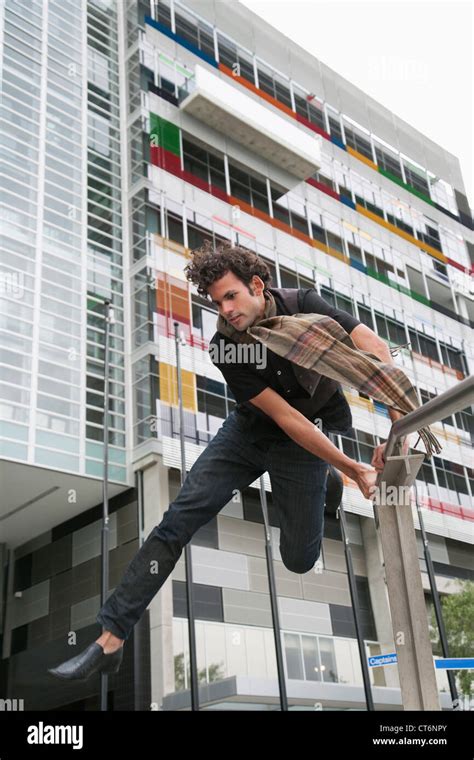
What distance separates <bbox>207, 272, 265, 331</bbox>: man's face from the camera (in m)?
4.00

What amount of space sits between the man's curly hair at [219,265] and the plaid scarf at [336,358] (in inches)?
15.2

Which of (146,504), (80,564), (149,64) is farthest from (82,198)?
(80,564)

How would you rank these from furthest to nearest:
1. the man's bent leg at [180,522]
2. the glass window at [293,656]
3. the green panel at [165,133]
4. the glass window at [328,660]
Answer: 1. the green panel at [165,133]
2. the glass window at [328,660]
3. the glass window at [293,656]
4. the man's bent leg at [180,522]

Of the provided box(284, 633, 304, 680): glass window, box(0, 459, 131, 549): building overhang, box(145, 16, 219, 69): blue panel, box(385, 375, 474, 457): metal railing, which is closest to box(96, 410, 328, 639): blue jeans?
box(385, 375, 474, 457): metal railing

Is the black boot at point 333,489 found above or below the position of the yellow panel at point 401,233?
below

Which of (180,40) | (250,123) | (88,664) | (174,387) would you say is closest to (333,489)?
(88,664)

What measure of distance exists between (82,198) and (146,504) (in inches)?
462

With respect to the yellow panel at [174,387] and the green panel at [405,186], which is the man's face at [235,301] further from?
the green panel at [405,186]

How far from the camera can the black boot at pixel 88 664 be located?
368cm

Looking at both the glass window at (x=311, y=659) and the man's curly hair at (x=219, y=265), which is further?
the glass window at (x=311, y=659)

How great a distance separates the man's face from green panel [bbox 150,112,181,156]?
28.5 metres

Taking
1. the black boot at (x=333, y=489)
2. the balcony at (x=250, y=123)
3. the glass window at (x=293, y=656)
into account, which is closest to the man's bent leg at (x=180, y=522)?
the black boot at (x=333, y=489)
